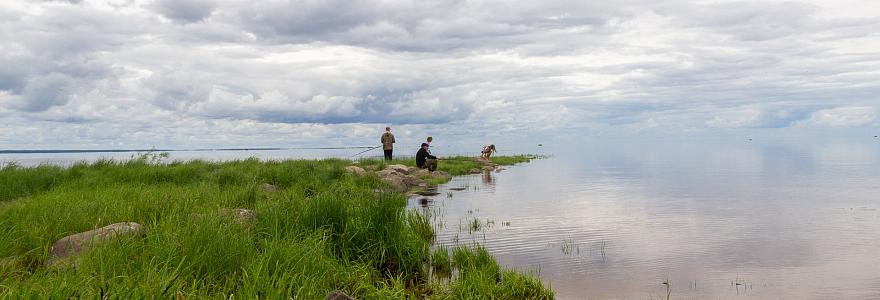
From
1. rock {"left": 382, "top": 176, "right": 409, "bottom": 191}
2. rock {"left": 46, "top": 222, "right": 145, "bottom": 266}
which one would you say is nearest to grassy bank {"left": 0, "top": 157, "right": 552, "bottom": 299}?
rock {"left": 46, "top": 222, "right": 145, "bottom": 266}

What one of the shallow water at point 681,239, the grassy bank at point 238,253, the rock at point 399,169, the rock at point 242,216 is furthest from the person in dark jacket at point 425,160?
the rock at point 242,216

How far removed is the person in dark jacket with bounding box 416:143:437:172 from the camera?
122ft

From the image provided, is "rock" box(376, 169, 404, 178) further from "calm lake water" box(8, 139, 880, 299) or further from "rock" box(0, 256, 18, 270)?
"rock" box(0, 256, 18, 270)

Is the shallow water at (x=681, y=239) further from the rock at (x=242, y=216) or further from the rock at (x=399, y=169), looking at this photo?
the rock at (x=242, y=216)

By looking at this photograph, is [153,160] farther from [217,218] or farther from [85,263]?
[85,263]

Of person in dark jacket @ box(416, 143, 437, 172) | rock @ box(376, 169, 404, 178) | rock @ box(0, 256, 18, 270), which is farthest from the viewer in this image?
person in dark jacket @ box(416, 143, 437, 172)

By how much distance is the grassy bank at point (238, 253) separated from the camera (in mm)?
6523

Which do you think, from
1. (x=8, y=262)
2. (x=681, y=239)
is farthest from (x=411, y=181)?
(x=8, y=262)

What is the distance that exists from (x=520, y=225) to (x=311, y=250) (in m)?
9.68

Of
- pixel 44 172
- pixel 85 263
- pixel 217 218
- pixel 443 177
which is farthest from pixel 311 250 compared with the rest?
pixel 443 177

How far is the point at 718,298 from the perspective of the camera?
31.4 ft

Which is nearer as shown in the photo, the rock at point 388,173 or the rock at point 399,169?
the rock at point 388,173

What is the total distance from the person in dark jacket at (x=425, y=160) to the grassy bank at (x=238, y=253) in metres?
21.3

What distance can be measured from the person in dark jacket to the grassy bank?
21.3 meters
